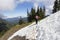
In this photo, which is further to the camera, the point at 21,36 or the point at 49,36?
the point at 21,36

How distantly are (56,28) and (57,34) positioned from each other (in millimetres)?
1754

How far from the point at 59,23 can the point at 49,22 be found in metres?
2.38

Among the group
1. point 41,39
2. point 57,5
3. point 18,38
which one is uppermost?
point 41,39

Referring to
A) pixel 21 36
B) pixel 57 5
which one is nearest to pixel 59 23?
pixel 21 36

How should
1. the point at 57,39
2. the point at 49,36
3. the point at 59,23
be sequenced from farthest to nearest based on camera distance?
the point at 59,23, the point at 49,36, the point at 57,39

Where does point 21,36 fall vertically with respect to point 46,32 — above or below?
below

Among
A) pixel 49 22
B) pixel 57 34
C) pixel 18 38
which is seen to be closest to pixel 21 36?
pixel 18 38

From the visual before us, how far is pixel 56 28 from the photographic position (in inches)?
821

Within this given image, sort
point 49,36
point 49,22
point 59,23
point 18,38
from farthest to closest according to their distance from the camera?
point 18,38
point 49,22
point 59,23
point 49,36

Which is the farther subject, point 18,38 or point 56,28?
point 18,38

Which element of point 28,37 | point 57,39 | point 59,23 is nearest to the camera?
point 57,39

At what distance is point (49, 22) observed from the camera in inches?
942

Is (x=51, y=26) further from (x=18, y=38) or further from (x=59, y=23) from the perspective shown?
(x=18, y=38)

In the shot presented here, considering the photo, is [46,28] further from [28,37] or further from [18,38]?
[18,38]
